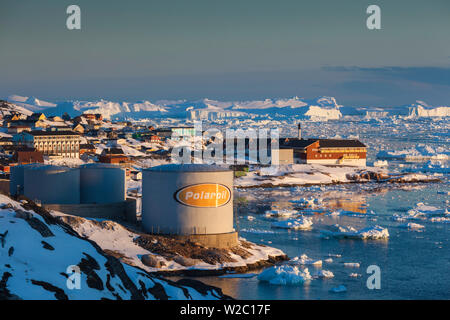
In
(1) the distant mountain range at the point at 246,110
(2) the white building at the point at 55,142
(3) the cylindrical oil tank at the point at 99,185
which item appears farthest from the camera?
(1) the distant mountain range at the point at 246,110

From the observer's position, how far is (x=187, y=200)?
642 inches

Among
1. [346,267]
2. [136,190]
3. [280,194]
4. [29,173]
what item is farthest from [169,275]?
[280,194]

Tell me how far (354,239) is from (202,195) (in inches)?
199

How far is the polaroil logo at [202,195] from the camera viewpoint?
1628cm

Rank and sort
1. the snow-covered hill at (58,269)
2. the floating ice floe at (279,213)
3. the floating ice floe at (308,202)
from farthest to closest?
the floating ice floe at (308,202)
the floating ice floe at (279,213)
the snow-covered hill at (58,269)

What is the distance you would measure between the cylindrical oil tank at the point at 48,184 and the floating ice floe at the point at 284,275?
18.2ft

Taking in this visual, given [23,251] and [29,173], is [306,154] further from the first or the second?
[23,251]

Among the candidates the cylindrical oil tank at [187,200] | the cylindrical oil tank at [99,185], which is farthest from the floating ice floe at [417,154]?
Result: the cylindrical oil tank at [187,200]

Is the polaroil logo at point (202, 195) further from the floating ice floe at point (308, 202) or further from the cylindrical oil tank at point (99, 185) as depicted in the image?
the floating ice floe at point (308, 202)

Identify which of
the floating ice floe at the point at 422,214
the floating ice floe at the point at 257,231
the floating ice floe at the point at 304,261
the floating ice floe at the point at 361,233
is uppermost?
the floating ice floe at the point at 304,261

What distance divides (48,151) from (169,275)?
86.7 feet

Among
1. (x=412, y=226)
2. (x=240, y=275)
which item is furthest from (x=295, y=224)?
(x=240, y=275)

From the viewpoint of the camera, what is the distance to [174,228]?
16.3 meters

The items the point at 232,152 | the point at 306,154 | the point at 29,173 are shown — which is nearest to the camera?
the point at 29,173
